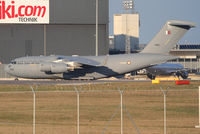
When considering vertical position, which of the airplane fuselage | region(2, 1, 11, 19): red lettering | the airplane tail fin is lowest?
the airplane fuselage

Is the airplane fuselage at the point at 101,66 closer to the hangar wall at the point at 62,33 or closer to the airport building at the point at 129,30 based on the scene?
the hangar wall at the point at 62,33

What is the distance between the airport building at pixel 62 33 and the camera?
3467 inches

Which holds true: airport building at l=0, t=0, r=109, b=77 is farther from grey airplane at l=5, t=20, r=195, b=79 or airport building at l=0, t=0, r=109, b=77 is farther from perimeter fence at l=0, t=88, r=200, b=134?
perimeter fence at l=0, t=88, r=200, b=134

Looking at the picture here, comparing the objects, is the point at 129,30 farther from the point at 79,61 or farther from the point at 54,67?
the point at 54,67

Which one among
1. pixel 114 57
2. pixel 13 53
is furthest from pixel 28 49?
pixel 114 57

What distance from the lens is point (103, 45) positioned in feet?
293

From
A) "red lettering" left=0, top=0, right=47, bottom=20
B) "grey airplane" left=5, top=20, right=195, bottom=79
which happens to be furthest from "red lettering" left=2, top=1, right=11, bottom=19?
"grey airplane" left=5, top=20, right=195, bottom=79

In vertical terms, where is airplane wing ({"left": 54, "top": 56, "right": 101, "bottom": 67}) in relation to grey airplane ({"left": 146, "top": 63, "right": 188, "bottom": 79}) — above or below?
above

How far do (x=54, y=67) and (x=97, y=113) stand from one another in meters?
26.7

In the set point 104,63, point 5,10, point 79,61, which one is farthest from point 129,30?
point 79,61

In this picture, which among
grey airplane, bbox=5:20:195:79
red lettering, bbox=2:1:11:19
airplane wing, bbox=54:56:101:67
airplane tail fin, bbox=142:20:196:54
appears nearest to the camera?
airplane wing, bbox=54:56:101:67

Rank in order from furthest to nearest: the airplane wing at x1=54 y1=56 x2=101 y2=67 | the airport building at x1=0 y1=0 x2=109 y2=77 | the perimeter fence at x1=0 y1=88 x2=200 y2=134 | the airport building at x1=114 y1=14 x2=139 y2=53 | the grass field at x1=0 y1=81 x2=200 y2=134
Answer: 1. the airport building at x1=114 y1=14 x2=139 y2=53
2. the airport building at x1=0 y1=0 x2=109 y2=77
3. the airplane wing at x1=54 y1=56 x2=101 y2=67
4. the grass field at x1=0 y1=81 x2=200 y2=134
5. the perimeter fence at x1=0 y1=88 x2=200 y2=134

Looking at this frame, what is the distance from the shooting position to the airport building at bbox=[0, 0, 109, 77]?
88.1m

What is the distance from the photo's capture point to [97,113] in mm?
28438
